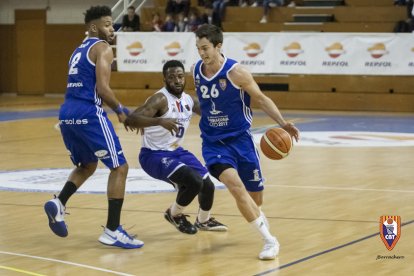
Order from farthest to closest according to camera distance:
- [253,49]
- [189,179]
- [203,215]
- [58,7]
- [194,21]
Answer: [58,7]
[194,21]
[253,49]
[203,215]
[189,179]

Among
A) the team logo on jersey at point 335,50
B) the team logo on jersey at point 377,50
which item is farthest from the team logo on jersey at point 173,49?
the team logo on jersey at point 377,50

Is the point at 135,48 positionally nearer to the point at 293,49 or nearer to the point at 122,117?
the point at 293,49

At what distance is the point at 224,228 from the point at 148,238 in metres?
0.70

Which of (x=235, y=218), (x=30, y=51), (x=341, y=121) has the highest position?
(x=235, y=218)

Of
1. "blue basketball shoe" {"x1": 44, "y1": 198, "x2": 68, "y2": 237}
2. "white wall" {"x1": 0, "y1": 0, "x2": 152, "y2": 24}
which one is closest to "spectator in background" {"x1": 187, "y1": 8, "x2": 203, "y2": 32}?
"white wall" {"x1": 0, "y1": 0, "x2": 152, "y2": 24}

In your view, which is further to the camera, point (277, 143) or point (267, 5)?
point (267, 5)

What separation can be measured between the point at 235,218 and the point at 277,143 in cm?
142

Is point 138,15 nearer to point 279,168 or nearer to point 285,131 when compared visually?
point 279,168

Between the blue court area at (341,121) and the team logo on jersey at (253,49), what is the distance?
61.2 inches

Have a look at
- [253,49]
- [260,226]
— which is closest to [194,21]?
[253,49]

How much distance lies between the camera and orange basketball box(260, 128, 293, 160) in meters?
7.10

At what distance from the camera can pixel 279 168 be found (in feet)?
40.0

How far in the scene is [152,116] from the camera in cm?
741

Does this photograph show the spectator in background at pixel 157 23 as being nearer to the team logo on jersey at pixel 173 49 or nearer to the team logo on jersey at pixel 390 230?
the team logo on jersey at pixel 173 49
